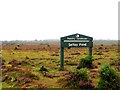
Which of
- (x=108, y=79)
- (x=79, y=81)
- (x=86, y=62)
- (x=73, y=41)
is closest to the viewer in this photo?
(x=108, y=79)

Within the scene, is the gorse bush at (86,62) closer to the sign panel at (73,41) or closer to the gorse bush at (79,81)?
the sign panel at (73,41)

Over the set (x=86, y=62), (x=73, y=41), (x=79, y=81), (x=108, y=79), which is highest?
(x=73, y=41)

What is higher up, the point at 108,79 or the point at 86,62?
the point at 86,62

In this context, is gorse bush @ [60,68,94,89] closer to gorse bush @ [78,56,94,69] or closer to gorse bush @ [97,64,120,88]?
gorse bush @ [97,64,120,88]

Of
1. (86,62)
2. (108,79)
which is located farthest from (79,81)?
(86,62)

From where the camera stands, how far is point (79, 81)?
16.6 metres

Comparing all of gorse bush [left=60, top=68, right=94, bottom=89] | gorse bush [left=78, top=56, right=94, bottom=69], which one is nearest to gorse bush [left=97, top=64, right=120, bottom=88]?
gorse bush [left=60, top=68, right=94, bottom=89]

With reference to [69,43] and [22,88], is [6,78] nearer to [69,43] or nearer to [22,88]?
[22,88]

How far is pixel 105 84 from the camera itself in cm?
1570

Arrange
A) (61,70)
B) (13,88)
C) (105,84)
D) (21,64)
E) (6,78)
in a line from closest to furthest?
(105,84) → (13,88) → (6,78) → (61,70) → (21,64)

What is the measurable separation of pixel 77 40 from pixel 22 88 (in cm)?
862

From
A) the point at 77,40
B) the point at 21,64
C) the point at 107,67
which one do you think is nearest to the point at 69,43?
the point at 77,40

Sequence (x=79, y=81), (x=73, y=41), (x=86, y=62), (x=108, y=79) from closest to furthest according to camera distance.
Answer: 1. (x=108, y=79)
2. (x=79, y=81)
3. (x=86, y=62)
4. (x=73, y=41)

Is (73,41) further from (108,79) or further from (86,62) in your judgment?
(108,79)
